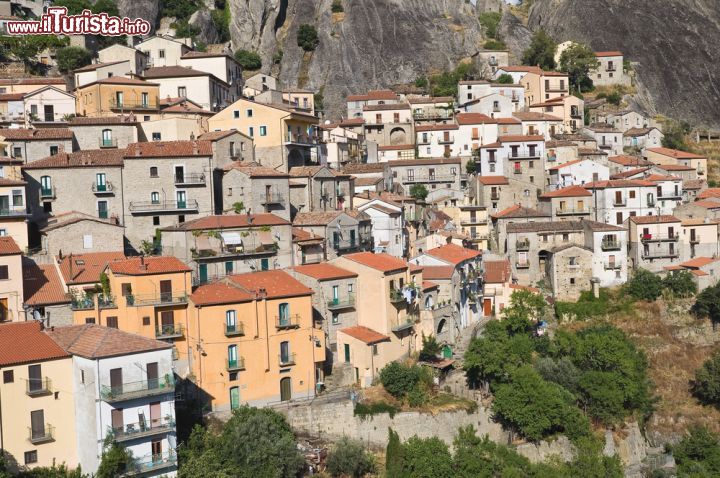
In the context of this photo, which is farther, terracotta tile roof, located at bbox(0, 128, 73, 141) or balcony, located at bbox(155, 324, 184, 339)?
terracotta tile roof, located at bbox(0, 128, 73, 141)

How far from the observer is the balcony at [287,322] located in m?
42.8

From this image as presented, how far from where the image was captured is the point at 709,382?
5219 centimetres

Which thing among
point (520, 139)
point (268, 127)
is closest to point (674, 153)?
point (520, 139)

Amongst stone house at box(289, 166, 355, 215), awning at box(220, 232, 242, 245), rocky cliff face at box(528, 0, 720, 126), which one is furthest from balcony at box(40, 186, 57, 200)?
rocky cliff face at box(528, 0, 720, 126)

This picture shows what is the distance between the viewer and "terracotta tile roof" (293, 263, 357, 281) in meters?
46.9

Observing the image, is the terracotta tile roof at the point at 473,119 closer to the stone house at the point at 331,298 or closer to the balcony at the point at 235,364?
the stone house at the point at 331,298

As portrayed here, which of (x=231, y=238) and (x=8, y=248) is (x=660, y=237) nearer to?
(x=231, y=238)

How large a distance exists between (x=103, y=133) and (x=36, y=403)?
84.9ft

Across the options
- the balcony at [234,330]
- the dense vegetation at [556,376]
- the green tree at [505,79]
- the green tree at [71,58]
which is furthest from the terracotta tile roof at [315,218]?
the green tree at [505,79]

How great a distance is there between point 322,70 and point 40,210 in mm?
63881

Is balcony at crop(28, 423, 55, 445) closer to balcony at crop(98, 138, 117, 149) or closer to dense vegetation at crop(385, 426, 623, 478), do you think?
dense vegetation at crop(385, 426, 623, 478)

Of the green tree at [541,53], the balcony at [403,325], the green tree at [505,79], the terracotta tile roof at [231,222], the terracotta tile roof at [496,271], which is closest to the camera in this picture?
the terracotta tile roof at [231,222]

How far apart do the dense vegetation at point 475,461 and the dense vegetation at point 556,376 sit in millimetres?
1554

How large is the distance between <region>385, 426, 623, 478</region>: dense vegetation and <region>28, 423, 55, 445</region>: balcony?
580 inches
